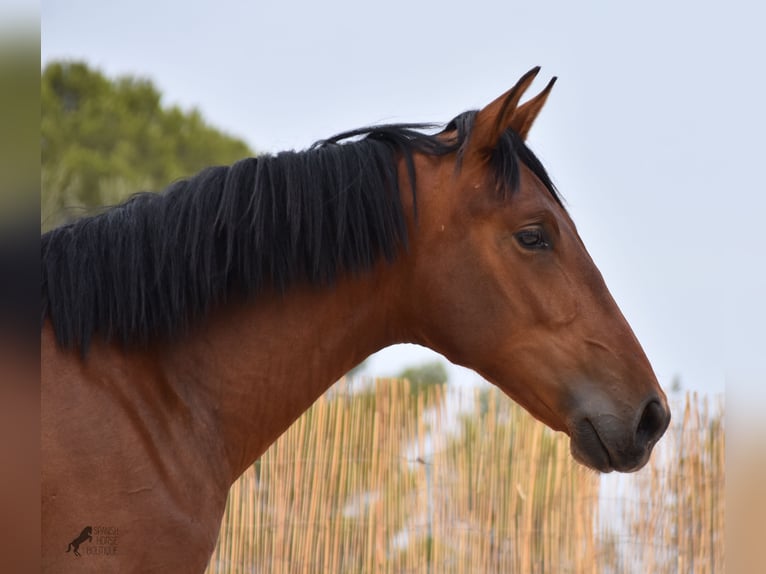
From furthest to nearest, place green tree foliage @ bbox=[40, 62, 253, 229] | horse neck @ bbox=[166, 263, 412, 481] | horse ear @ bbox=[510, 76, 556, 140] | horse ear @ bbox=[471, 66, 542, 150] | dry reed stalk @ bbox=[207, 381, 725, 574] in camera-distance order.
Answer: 1. green tree foliage @ bbox=[40, 62, 253, 229]
2. dry reed stalk @ bbox=[207, 381, 725, 574]
3. horse ear @ bbox=[510, 76, 556, 140]
4. horse ear @ bbox=[471, 66, 542, 150]
5. horse neck @ bbox=[166, 263, 412, 481]

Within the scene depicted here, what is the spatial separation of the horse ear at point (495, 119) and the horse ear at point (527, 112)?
0.10 metres

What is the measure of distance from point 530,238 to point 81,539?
4.22 ft

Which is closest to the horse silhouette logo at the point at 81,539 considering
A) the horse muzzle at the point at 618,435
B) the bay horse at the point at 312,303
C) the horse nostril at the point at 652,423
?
the bay horse at the point at 312,303

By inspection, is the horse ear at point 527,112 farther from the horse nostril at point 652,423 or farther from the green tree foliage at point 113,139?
the green tree foliage at point 113,139

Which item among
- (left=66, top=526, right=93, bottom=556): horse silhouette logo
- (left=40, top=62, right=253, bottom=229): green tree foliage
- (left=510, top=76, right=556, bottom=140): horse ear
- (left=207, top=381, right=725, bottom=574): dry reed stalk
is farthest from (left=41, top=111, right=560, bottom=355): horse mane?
(left=40, top=62, right=253, bottom=229): green tree foliage

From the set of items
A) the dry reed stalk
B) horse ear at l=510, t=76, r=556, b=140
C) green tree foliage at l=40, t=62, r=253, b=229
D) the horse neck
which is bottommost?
the dry reed stalk

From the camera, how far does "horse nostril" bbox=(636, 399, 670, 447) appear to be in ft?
6.99

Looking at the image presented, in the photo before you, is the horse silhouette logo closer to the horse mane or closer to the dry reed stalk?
the horse mane

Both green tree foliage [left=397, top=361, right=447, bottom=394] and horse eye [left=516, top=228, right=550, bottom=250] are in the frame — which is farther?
green tree foliage [left=397, top=361, right=447, bottom=394]

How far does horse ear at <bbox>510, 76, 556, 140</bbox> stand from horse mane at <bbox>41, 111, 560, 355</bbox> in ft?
0.42

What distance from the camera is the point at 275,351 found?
2.11m

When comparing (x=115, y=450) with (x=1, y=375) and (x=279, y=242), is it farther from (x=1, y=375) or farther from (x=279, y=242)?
(x=1, y=375)

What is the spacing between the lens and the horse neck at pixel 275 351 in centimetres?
204

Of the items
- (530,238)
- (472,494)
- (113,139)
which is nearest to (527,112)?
(530,238)
